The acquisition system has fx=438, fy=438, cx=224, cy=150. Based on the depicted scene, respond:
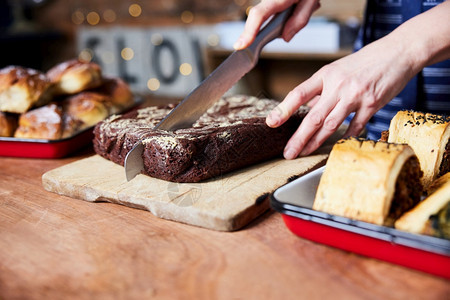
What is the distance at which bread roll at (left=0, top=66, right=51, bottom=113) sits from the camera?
55.9 inches

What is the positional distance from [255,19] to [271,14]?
94mm

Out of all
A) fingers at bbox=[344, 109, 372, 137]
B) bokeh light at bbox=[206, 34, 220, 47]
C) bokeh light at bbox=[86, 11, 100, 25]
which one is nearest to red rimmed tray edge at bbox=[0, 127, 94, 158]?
fingers at bbox=[344, 109, 372, 137]

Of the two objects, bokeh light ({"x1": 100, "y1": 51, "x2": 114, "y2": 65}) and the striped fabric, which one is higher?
the striped fabric

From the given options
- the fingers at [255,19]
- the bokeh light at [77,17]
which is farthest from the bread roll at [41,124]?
the bokeh light at [77,17]

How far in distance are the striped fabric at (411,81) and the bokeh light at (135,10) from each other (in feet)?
10.5

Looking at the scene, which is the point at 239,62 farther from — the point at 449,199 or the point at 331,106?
the point at 449,199

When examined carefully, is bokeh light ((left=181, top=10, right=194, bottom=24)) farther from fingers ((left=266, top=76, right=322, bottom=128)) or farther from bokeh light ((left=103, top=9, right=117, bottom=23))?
fingers ((left=266, top=76, right=322, bottom=128))

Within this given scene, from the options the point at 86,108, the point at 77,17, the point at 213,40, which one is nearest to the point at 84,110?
the point at 86,108

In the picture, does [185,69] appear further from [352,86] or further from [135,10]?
[352,86]

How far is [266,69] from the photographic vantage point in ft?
12.0

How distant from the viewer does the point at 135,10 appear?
438 cm

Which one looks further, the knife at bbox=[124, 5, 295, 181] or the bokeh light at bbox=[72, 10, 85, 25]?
the bokeh light at bbox=[72, 10, 85, 25]

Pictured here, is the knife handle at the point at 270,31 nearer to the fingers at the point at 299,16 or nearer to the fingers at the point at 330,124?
the fingers at the point at 299,16

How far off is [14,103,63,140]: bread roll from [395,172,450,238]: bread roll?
3.50 ft
